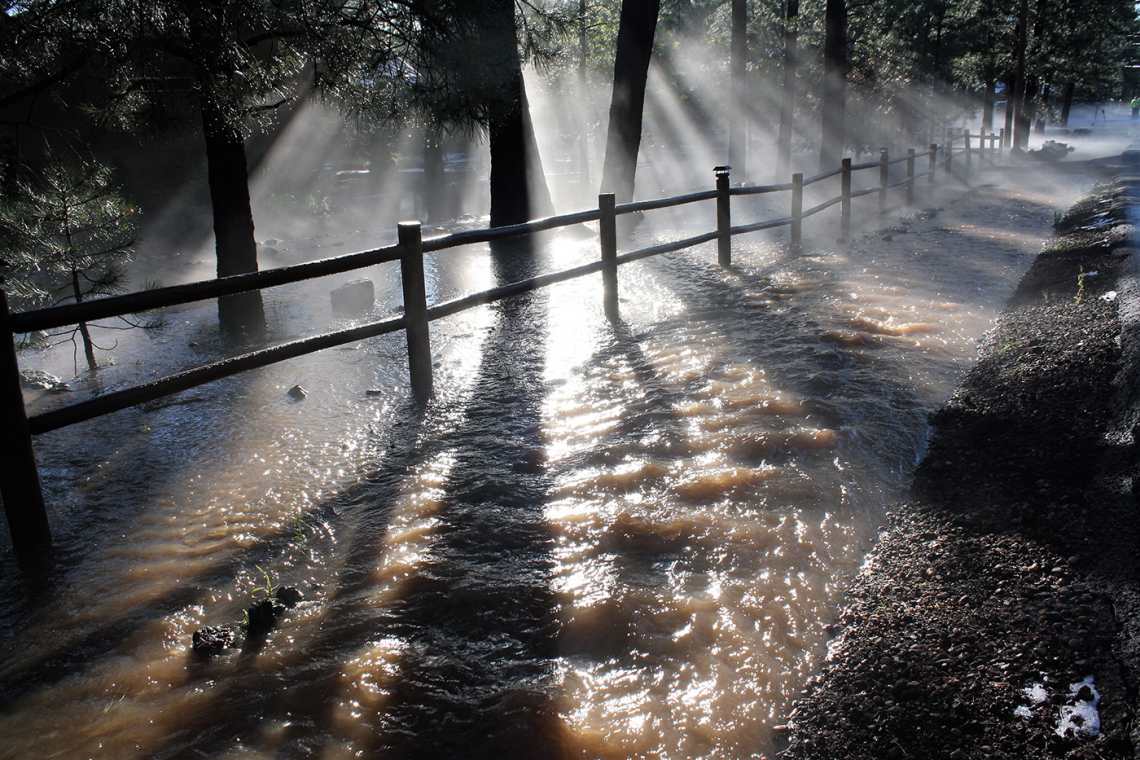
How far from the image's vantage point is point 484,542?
11.4ft

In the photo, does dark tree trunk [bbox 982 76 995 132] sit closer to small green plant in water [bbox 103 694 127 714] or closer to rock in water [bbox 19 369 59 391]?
rock in water [bbox 19 369 59 391]

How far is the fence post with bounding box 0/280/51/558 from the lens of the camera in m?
3.27

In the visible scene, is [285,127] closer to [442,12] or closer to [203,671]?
[442,12]

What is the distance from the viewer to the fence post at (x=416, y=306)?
5133mm

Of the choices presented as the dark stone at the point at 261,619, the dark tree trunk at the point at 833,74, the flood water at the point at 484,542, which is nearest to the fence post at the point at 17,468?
the flood water at the point at 484,542

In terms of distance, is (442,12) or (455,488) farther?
(442,12)

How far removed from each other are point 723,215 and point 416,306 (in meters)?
5.77

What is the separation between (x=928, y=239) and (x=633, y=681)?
37.8 feet

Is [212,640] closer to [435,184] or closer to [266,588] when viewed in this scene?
[266,588]

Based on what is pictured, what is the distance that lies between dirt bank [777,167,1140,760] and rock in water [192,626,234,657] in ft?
6.53

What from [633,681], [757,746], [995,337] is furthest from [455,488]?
[995,337]

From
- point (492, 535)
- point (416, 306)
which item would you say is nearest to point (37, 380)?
point (416, 306)

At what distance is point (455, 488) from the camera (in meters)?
4.05

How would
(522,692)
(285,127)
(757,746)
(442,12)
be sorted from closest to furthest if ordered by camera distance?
(757,746) < (522,692) < (442,12) < (285,127)
